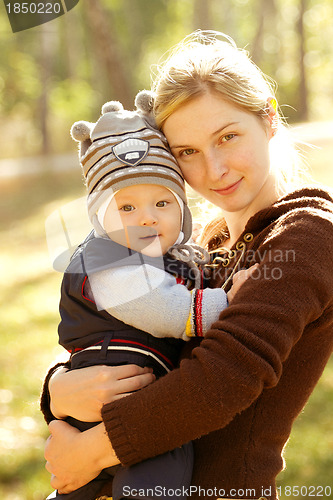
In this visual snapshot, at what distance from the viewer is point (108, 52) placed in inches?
405

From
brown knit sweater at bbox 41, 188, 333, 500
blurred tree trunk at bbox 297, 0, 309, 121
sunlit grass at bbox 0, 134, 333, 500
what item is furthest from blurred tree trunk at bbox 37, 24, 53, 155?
brown knit sweater at bbox 41, 188, 333, 500

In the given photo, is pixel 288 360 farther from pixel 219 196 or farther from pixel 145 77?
pixel 145 77

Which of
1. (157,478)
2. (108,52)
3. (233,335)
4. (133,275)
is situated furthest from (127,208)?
(108,52)

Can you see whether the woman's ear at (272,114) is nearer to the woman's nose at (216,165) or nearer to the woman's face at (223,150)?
the woman's face at (223,150)

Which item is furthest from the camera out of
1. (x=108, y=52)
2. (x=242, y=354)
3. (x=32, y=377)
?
(x=108, y=52)

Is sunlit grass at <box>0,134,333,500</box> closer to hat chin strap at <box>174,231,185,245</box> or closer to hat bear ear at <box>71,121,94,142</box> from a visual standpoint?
hat chin strap at <box>174,231,185,245</box>

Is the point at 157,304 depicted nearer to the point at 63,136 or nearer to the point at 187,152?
the point at 187,152

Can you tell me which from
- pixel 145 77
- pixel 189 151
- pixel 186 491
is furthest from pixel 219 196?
pixel 145 77

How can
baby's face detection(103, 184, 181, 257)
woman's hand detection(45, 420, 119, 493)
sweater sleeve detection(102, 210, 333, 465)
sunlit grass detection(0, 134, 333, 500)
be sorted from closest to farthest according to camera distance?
sweater sleeve detection(102, 210, 333, 465) → woman's hand detection(45, 420, 119, 493) → baby's face detection(103, 184, 181, 257) → sunlit grass detection(0, 134, 333, 500)

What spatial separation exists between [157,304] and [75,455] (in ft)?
1.72

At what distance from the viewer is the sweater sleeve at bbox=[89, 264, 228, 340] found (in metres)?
1.78

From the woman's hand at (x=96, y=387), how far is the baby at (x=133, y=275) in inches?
1.6

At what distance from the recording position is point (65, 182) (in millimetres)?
13461

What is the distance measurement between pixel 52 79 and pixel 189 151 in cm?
2416
